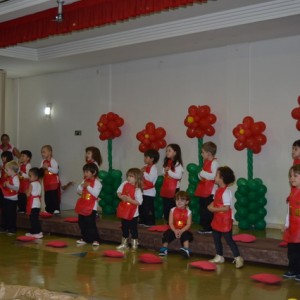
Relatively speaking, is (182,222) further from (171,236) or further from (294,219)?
(294,219)

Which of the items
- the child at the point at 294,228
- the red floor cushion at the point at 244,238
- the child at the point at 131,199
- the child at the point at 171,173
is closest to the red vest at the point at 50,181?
the child at the point at 171,173

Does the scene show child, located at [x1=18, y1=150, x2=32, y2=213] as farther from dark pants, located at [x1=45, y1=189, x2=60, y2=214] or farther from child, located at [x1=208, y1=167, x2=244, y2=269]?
child, located at [x1=208, y1=167, x2=244, y2=269]

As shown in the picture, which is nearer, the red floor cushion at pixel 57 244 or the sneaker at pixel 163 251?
the sneaker at pixel 163 251

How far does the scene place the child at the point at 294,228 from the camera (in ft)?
19.5

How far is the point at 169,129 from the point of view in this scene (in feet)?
32.3

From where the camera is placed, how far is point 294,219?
19.6 ft

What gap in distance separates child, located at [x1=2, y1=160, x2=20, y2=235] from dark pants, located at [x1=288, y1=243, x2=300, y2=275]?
4.48 meters

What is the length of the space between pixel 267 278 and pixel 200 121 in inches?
135

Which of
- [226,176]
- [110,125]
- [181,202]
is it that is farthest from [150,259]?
[110,125]

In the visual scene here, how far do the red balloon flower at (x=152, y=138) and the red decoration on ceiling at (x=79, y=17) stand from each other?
93.9 inches

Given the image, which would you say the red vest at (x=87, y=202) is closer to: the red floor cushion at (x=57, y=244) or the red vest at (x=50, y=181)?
the red floor cushion at (x=57, y=244)

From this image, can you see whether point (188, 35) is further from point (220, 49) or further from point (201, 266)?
point (201, 266)

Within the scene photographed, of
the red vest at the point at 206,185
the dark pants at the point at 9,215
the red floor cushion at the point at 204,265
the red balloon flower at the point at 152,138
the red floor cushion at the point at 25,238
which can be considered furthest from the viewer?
the red balloon flower at the point at 152,138

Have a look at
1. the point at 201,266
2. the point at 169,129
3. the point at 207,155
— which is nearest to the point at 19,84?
the point at 169,129
